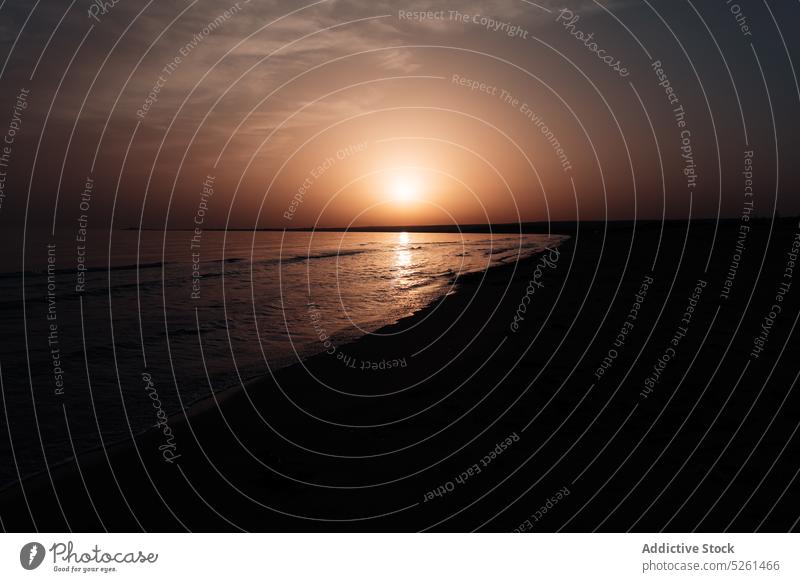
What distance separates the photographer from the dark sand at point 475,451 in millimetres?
7496

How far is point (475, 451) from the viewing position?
928 cm

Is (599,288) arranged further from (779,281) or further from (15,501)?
(15,501)

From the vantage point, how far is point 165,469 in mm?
9555
